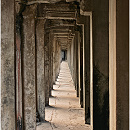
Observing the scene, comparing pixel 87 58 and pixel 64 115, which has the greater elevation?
pixel 87 58

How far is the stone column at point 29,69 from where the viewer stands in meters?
5.75

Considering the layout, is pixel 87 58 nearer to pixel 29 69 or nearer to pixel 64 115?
pixel 29 69

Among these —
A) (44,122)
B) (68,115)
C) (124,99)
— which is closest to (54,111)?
(68,115)

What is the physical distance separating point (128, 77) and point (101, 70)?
240 centimetres

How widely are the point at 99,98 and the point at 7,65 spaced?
2.15 metres

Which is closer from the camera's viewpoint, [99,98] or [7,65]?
[7,65]

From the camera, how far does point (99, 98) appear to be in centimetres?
502

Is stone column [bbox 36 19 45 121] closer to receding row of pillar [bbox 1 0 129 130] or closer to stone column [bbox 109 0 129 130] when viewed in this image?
receding row of pillar [bbox 1 0 129 130]

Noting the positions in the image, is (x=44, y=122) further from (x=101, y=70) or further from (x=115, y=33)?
(x=115, y=33)

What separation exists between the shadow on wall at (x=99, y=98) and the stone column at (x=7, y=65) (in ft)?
6.15

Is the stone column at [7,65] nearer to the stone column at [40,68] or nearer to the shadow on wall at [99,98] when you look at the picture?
the shadow on wall at [99,98]

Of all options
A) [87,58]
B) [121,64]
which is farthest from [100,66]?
[121,64]

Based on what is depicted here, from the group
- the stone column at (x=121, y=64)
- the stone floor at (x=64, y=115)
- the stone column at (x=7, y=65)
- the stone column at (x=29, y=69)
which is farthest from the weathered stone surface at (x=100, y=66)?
the stone column at (x=121, y=64)

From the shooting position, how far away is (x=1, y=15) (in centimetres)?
378
